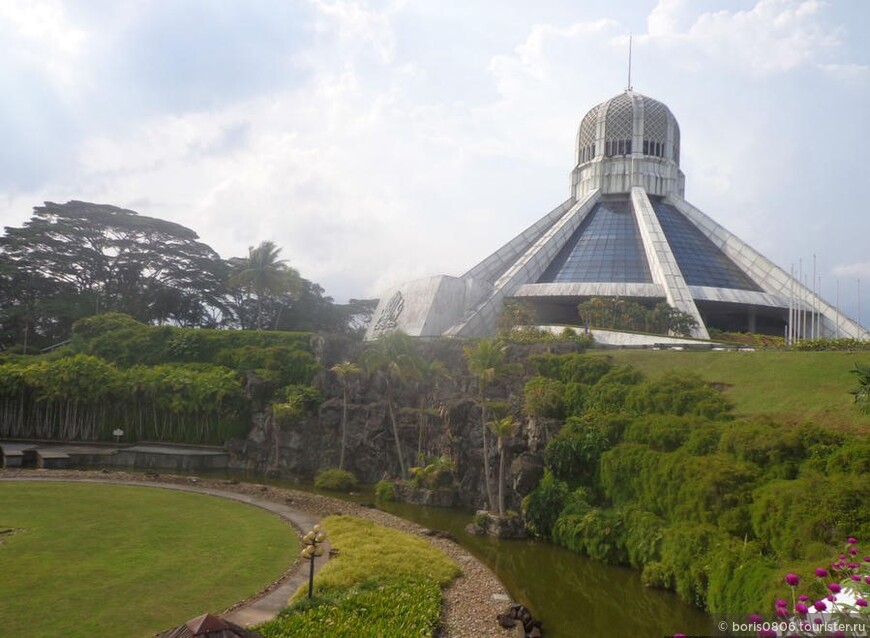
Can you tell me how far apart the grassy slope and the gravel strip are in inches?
493

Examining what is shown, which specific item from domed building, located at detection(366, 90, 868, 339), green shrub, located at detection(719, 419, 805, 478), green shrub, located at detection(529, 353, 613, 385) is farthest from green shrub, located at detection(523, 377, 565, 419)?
domed building, located at detection(366, 90, 868, 339)

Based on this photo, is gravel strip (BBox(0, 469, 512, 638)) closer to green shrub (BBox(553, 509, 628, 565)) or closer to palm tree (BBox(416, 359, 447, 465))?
green shrub (BBox(553, 509, 628, 565))

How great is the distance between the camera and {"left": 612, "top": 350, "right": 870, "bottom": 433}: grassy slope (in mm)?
22656

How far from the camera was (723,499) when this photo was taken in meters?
18.2

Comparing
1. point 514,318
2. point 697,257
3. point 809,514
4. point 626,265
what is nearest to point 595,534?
point 809,514

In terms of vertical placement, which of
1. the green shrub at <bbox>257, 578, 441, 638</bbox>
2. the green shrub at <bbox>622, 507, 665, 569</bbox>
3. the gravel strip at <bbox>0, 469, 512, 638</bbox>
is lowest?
the gravel strip at <bbox>0, 469, 512, 638</bbox>

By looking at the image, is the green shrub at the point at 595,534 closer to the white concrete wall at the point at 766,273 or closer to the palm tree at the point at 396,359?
the palm tree at the point at 396,359

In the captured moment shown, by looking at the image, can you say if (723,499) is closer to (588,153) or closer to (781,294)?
(781,294)

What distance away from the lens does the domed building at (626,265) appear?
→ 50406 millimetres

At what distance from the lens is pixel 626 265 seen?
55.7 meters

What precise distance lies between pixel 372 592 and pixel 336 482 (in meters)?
18.3

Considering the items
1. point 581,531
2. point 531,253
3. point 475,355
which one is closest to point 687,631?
point 581,531

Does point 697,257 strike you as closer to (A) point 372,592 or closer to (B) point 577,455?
(B) point 577,455

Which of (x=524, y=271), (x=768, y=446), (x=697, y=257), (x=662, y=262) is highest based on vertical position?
(x=697, y=257)
